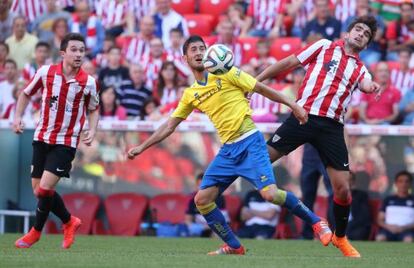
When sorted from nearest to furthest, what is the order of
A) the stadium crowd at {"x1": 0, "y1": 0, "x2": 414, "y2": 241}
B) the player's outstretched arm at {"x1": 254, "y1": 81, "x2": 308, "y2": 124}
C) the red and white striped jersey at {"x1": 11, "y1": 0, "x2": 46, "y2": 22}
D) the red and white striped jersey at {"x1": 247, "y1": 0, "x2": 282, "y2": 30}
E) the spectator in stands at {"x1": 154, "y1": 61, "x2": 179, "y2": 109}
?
the player's outstretched arm at {"x1": 254, "y1": 81, "x2": 308, "y2": 124}
the stadium crowd at {"x1": 0, "y1": 0, "x2": 414, "y2": 241}
the spectator in stands at {"x1": 154, "y1": 61, "x2": 179, "y2": 109}
the red and white striped jersey at {"x1": 247, "y1": 0, "x2": 282, "y2": 30}
the red and white striped jersey at {"x1": 11, "y1": 0, "x2": 46, "y2": 22}

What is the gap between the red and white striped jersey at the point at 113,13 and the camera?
19812 millimetres

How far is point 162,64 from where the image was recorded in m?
16.9

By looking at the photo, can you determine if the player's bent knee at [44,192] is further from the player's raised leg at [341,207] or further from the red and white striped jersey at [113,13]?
the red and white striped jersey at [113,13]

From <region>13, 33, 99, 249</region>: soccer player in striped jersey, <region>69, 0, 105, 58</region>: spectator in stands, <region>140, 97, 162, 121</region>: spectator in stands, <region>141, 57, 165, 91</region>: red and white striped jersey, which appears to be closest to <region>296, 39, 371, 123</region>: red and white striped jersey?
<region>13, 33, 99, 249</region>: soccer player in striped jersey

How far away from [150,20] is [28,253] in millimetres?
8763

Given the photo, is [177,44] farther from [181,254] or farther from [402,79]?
[181,254]

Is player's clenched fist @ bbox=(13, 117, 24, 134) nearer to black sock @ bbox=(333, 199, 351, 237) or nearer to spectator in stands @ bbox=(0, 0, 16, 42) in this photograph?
black sock @ bbox=(333, 199, 351, 237)

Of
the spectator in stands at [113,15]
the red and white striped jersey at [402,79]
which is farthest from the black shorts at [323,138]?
the spectator in stands at [113,15]

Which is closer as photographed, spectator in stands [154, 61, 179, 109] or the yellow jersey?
the yellow jersey

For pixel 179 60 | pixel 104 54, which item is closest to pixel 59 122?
pixel 179 60

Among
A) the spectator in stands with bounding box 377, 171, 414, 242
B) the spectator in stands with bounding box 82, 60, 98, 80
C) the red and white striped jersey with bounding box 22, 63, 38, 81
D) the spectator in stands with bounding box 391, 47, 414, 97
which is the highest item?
the spectator in stands with bounding box 391, 47, 414, 97

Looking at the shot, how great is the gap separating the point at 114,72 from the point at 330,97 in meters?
7.55

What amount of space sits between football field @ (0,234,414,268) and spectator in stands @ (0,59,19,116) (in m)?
3.70

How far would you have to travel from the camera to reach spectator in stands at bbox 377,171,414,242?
1445 cm
